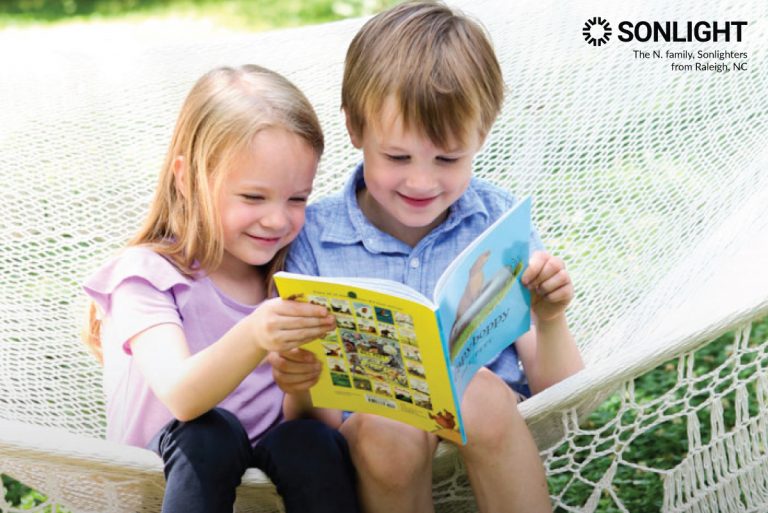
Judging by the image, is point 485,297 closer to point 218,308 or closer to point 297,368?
point 297,368

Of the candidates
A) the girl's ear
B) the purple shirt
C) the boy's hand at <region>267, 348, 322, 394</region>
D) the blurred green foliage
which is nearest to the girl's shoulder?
the purple shirt

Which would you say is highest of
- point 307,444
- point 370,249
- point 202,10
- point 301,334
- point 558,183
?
point 301,334

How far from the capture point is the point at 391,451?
5.17 feet

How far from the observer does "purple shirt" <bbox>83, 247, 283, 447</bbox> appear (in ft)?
5.40

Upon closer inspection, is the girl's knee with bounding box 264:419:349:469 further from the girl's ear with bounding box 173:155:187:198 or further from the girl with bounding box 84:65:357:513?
the girl's ear with bounding box 173:155:187:198

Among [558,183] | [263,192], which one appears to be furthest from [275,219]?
[558,183]

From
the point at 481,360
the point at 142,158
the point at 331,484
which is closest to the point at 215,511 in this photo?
the point at 331,484

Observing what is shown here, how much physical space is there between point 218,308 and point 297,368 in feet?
0.77

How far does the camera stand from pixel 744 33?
2.40 meters

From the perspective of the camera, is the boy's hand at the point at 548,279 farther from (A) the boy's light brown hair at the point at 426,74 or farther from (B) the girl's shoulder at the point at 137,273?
(B) the girl's shoulder at the point at 137,273

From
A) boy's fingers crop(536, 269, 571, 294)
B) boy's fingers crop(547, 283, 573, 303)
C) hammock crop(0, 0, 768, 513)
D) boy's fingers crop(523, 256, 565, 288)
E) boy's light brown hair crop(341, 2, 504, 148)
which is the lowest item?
hammock crop(0, 0, 768, 513)

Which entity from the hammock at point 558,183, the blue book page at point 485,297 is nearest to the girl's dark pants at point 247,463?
the hammock at point 558,183

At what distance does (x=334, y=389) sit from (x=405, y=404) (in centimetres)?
11

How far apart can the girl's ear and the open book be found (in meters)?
0.37
